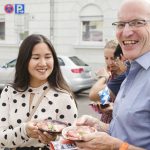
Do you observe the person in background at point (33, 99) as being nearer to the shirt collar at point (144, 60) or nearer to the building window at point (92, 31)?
the shirt collar at point (144, 60)

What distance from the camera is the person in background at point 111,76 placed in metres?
3.21

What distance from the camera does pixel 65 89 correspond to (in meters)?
2.99

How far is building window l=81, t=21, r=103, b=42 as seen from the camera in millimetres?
16969

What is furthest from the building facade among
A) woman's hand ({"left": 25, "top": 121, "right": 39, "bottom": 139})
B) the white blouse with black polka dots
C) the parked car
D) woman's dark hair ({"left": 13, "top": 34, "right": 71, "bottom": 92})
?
woman's hand ({"left": 25, "top": 121, "right": 39, "bottom": 139})

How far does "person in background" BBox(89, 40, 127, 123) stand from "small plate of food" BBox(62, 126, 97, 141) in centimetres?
99

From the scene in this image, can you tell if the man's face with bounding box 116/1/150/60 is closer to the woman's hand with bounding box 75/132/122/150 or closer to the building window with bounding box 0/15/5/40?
the woman's hand with bounding box 75/132/122/150

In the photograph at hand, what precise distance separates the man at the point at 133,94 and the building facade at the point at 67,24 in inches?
557

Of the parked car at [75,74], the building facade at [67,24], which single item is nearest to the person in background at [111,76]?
the parked car at [75,74]

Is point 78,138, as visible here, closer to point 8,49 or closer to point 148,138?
point 148,138

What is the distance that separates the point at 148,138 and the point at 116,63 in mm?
1564

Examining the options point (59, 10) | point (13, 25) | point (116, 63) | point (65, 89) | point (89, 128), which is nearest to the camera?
point (89, 128)

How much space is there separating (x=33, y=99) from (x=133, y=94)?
3.46 ft

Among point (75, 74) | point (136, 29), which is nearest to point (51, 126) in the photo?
point (136, 29)

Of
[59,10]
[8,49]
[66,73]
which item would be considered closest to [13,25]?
[8,49]
